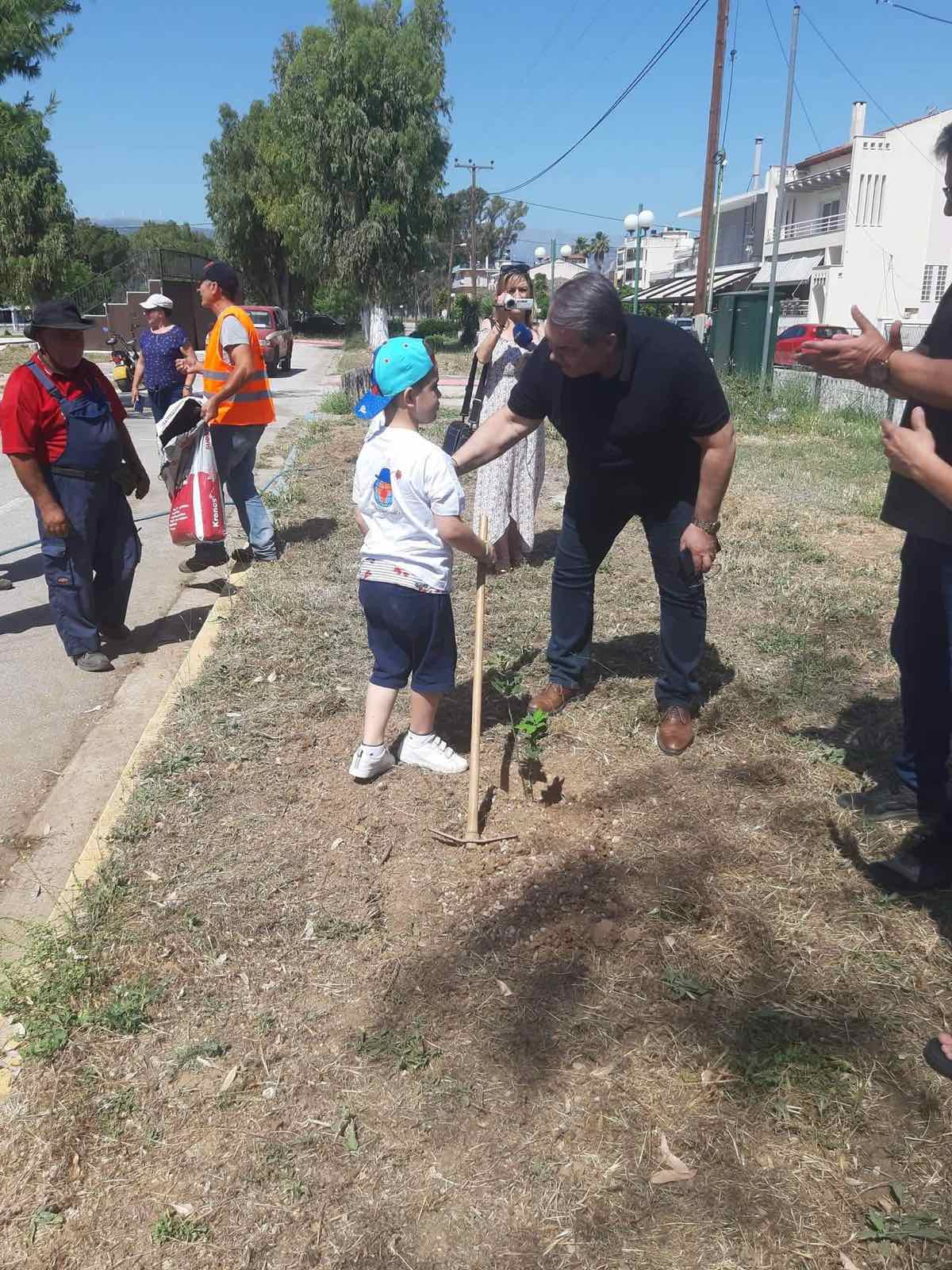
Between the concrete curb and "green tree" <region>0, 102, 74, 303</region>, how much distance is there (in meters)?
13.8

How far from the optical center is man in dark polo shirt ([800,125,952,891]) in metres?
2.38

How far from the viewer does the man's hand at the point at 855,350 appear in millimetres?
2514

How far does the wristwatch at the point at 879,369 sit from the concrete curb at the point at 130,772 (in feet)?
9.36

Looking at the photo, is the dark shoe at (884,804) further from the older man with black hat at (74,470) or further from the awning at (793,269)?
the awning at (793,269)

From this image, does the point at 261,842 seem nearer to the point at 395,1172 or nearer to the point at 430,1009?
the point at 430,1009

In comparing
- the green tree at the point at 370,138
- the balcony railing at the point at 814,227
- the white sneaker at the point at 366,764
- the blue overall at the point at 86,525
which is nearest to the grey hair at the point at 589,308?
the white sneaker at the point at 366,764

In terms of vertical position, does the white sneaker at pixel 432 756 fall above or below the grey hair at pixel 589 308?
below

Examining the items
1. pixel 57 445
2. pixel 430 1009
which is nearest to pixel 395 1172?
pixel 430 1009

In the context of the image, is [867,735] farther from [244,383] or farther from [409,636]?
→ [244,383]

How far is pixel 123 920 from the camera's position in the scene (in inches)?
120

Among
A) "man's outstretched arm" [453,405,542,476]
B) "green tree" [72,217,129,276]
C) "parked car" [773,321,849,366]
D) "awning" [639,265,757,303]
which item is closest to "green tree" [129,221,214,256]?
"green tree" [72,217,129,276]

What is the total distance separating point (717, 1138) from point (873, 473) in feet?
30.9

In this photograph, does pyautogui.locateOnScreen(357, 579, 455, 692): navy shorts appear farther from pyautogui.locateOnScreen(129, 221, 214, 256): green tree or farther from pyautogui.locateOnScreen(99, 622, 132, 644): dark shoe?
pyautogui.locateOnScreen(129, 221, 214, 256): green tree

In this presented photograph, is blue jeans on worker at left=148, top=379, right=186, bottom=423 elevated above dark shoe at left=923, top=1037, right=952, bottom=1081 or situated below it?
above
